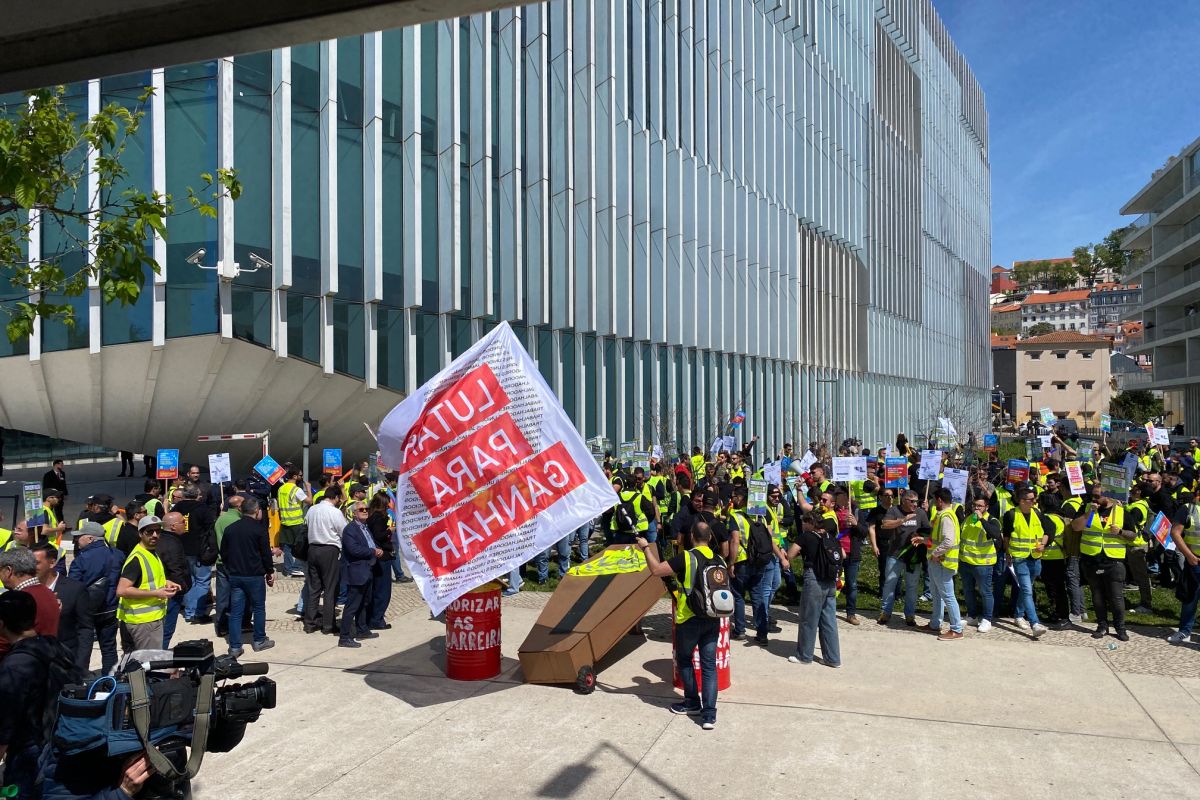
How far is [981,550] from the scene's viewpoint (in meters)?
11.5

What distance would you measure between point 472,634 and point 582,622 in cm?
117

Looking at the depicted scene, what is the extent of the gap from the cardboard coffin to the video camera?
4944mm

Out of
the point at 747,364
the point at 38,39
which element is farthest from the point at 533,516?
the point at 747,364

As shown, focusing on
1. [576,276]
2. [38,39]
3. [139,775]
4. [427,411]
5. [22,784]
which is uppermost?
[576,276]

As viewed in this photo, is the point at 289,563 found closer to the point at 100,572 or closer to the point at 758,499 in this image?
the point at 100,572

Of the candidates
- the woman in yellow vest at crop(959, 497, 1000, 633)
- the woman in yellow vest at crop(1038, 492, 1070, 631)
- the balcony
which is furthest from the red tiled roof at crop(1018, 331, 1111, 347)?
the woman in yellow vest at crop(959, 497, 1000, 633)

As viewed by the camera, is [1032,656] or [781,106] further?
[781,106]

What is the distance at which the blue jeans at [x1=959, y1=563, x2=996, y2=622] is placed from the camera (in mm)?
11586

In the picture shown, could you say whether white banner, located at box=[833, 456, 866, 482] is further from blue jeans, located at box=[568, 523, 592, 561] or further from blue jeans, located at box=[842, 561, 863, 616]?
blue jeans, located at box=[568, 523, 592, 561]

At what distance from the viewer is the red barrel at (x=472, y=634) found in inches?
372

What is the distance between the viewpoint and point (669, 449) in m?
32.5

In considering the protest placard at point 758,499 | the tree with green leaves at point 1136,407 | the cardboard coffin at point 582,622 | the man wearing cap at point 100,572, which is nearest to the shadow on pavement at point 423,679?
the cardboard coffin at point 582,622

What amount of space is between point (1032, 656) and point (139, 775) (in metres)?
9.69

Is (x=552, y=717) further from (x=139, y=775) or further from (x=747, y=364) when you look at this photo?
(x=747, y=364)
